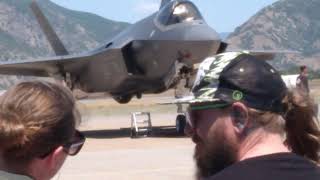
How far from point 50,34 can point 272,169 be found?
105ft

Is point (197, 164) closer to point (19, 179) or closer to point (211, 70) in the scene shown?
point (211, 70)

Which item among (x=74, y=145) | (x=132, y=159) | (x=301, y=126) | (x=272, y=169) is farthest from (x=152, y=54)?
(x=272, y=169)

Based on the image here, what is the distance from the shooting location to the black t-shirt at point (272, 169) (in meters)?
2.90

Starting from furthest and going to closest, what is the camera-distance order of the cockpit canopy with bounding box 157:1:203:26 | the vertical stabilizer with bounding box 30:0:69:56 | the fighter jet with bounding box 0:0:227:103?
the vertical stabilizer with bounding box 30:0:69:56
the cockpit canopy with bounding box 157:1:203:26
the fighter jet with bounding box 0:0:227:103

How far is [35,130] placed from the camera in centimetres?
285

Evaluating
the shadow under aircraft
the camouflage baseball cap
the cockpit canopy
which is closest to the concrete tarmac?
the shadow under aircraft

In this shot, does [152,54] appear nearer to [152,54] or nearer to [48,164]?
[152,54]

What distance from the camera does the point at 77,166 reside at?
51.3 ft

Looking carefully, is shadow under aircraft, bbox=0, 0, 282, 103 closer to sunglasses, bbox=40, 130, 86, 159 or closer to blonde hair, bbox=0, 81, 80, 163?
sunglasses, bbox=40, 130, 86, 159

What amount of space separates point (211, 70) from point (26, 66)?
2778 cm

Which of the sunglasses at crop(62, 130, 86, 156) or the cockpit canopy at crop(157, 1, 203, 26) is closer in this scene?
the sunglasses at crop(62, 130, 86, 156)

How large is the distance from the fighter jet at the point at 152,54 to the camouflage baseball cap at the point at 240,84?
62.4 feet

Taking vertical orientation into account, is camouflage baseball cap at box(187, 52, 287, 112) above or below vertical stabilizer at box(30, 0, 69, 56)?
above

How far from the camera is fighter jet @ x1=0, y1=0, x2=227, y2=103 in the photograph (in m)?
22.5
